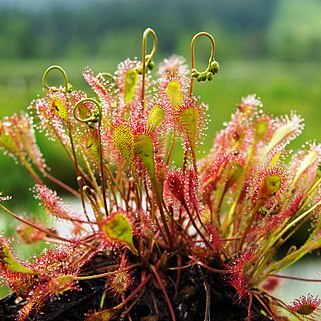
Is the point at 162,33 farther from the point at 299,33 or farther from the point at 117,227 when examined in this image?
the point at 117,227

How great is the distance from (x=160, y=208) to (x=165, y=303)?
0.30ft

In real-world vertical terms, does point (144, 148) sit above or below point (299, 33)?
below

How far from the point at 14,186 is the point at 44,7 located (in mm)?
20280

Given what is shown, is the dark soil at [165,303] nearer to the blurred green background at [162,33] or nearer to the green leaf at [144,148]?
the green leaf at [144,148]

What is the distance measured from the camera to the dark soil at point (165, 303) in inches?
19.6

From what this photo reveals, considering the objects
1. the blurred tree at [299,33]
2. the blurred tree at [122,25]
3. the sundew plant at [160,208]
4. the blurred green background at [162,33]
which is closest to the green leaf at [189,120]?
the sundew plant at [160,208]

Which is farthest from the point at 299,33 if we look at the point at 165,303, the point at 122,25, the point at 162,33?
the point at 165,303

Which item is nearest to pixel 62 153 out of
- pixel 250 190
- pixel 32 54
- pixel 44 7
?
pixel 250 190

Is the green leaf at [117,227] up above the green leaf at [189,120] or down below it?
below

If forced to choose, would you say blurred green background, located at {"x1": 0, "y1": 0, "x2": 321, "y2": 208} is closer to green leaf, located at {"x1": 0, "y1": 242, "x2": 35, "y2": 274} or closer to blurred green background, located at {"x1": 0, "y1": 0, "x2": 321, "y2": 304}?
blurred green background, located at {"x1": 0, "y1": 0, "x2": 321, "y2": 304}

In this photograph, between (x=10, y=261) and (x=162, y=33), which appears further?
(x=162, y=33)

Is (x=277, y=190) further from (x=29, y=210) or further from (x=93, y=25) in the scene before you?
(x=93, y=25)

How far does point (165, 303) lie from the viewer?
1.66 feet

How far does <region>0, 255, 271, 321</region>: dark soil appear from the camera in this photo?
1.63 ft
